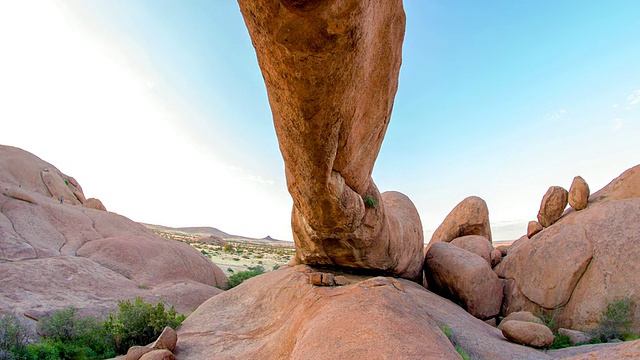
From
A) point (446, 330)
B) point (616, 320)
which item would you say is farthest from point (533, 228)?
point (446, 330)

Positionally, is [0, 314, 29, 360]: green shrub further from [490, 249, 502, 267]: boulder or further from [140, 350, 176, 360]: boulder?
[490, 249, 502, 267]: boulder

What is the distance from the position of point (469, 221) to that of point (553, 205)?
3.66 metres

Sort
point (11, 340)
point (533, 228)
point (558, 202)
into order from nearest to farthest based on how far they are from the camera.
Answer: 1. point (11, 340)
2. point (558, 202)
3. point (533, 228)

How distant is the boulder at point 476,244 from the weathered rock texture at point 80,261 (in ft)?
38.2

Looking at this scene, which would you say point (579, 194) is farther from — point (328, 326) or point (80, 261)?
point (80, 261)

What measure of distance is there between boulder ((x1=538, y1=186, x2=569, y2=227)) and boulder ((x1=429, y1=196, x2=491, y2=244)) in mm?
2875

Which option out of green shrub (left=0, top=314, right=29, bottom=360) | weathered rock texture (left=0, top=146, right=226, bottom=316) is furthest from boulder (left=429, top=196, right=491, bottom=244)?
green shrub (left=0, top=314, right=29, bottom=360)

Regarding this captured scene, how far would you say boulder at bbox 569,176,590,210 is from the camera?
40.3 feet

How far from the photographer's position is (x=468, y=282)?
35.0 feet

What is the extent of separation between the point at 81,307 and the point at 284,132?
10.3 meters

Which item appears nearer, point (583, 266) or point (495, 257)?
point (583, 266)

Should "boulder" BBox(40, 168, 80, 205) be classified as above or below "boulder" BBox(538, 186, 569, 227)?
above

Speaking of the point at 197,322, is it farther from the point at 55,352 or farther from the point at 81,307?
the point at 81,307

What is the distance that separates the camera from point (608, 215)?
10.8 metres
